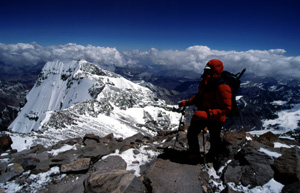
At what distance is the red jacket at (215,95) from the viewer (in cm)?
619

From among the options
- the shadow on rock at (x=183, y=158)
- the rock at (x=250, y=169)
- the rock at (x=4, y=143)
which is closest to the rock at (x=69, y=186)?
the shadow on rock at (x=183, y=158)

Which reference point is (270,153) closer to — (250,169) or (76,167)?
(250,169)

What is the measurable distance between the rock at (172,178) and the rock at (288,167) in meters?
2.90

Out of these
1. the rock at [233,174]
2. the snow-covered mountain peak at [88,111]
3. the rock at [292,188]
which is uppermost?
the rock at [292,188]

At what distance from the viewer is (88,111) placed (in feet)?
263

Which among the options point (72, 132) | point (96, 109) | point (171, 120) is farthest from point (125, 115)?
point (72, 132)

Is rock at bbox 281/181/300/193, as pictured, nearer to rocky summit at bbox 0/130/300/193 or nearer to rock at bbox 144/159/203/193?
rocky summit at bbox 0/130/300/193

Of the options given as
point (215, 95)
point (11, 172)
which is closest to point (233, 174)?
point (215, 95)

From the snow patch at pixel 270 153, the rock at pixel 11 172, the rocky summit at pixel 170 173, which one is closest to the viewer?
the rocky summit at pixel 170 173

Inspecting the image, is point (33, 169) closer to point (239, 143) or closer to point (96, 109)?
point (239, 143)

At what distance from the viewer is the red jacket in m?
6.19

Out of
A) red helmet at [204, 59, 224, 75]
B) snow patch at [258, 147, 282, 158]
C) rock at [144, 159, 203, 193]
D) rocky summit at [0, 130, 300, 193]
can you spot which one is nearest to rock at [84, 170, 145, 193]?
rocky summit at [0, 130, 300, 193]

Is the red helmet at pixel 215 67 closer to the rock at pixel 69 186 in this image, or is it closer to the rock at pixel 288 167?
the rock at pixel 288 167

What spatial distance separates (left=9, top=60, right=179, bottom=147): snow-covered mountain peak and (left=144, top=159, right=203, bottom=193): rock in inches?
1559
